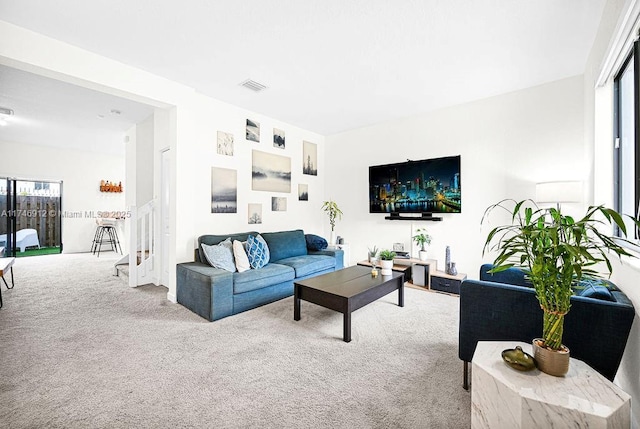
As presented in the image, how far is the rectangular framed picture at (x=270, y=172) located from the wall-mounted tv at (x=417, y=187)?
61.3 inches

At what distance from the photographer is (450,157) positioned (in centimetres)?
423

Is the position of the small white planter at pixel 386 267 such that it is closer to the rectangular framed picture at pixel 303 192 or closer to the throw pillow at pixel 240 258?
the throw pillow at pixel 240 258

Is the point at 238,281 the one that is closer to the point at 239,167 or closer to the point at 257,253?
the point at 257,253

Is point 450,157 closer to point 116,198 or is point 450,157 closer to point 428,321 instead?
point 428,321

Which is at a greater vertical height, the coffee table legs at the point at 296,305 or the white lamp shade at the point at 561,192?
the white lamp shade at the point at 561,192

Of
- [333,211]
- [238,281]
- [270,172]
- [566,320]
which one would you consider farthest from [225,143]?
[566,320]

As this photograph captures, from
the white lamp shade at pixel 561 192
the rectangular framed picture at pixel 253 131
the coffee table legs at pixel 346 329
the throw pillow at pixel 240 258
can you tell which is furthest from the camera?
the rectangular framed picture at pixel 253 131

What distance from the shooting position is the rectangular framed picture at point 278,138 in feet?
16.1

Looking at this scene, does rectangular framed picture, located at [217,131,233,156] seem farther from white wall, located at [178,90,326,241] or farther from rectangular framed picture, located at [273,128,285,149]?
rectangular framed picture, located at [273,128,285,149]

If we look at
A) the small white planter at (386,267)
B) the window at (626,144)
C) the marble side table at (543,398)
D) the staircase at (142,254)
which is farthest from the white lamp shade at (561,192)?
the staircase at (142,254)

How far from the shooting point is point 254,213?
4609mm

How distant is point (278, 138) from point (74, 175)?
20.7 feet

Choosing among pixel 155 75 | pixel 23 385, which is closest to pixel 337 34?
pixel 155 75

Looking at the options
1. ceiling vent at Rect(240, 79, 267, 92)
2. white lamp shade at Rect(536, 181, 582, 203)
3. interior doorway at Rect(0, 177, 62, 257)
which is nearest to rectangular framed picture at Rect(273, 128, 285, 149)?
ceiling vent at Rect(240, 79, 267, 92)
